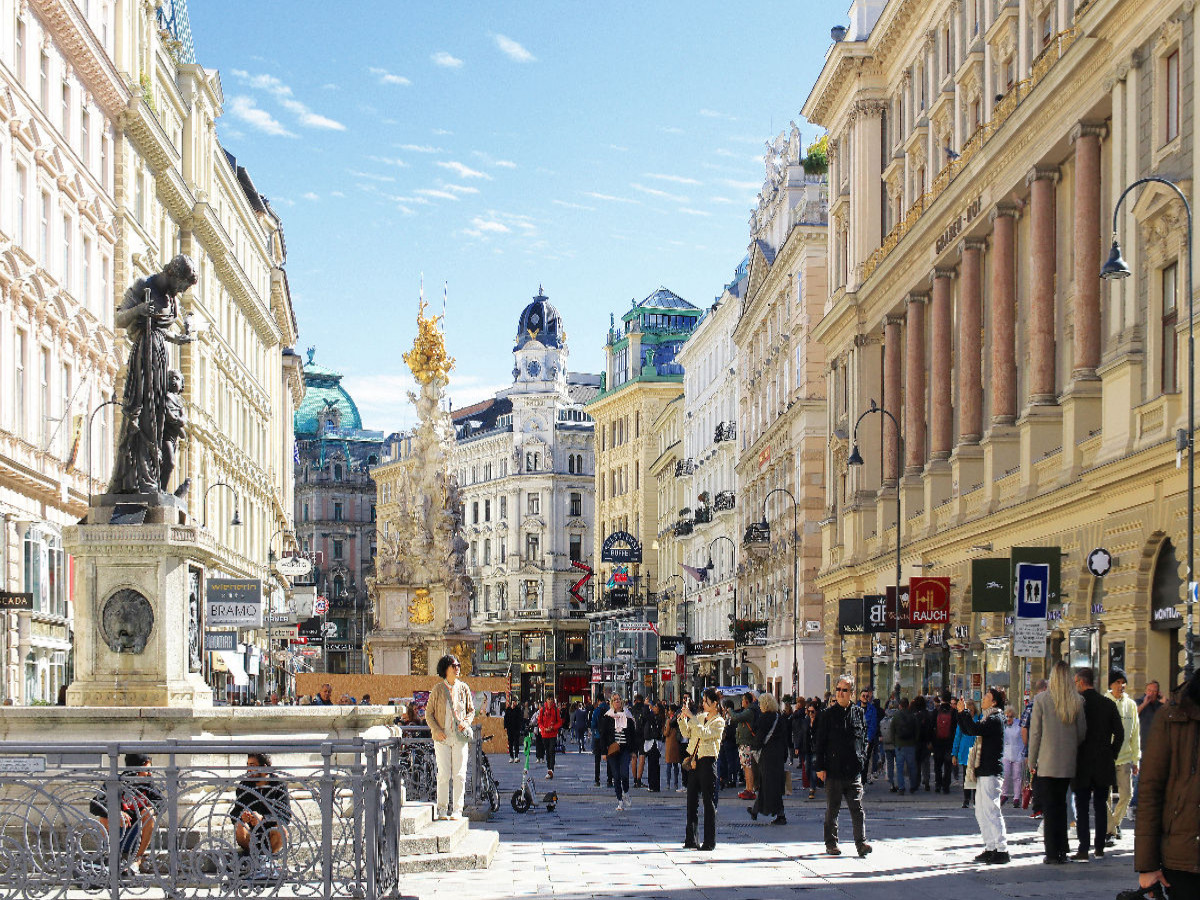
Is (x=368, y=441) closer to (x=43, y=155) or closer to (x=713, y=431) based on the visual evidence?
(x=713, y=431)

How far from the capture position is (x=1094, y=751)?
59.9 ft

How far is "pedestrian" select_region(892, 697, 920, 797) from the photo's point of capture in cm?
3309

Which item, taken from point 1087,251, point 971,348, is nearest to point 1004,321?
point 971,348

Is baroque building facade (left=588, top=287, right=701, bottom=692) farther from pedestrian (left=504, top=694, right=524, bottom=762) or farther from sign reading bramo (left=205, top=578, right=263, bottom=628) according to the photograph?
sign reading bramo (left=205, top=578, right=263, bottom=628)

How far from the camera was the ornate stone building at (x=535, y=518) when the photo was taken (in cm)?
14188

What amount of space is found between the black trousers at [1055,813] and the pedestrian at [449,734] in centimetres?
592

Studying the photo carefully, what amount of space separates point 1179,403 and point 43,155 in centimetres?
2568

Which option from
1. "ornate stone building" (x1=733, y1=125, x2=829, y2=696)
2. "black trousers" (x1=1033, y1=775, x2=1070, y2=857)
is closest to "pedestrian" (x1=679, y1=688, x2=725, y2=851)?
"black trousers" (x1=1033, y1=775, x2=1070, y2=857)

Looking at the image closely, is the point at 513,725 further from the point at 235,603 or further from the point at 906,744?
the point at 906,744

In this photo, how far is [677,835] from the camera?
2372 cm

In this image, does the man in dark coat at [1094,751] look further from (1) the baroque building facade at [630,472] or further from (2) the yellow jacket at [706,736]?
(1) the baroque building facade at [630,472]

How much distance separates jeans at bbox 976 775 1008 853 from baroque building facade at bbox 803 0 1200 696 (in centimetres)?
875

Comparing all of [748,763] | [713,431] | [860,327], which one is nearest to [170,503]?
[748,763]

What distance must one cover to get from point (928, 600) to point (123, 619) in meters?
25.5
